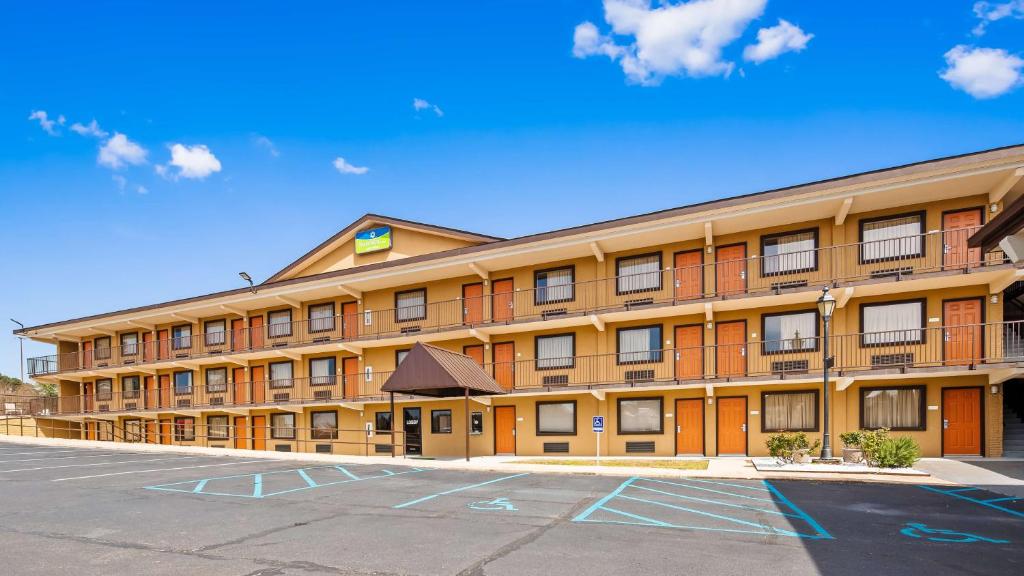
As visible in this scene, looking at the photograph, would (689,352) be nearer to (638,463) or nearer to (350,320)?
(638,463)

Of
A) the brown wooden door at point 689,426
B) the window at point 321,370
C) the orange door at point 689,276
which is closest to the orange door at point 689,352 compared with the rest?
the brown wooden door at point 689,426

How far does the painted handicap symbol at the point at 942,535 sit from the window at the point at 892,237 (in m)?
11.1

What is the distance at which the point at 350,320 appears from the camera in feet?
91.8

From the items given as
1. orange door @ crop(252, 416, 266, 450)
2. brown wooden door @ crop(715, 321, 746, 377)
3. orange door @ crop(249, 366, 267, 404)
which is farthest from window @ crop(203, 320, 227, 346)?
brown wooden door @ crop(715, 321, 746, 377)

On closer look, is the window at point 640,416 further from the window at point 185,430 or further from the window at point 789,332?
the window at point 185,430

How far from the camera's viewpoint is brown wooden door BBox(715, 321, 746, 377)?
20328 millimetres

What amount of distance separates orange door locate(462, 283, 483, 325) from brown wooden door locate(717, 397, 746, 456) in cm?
1001

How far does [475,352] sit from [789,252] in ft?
41.2

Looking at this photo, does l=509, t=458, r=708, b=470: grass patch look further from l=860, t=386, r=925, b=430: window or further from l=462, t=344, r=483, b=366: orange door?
l=462, t=344, r=483, b=366: orange door

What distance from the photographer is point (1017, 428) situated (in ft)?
61.0

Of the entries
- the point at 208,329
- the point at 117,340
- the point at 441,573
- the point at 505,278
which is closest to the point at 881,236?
the point at 505,278

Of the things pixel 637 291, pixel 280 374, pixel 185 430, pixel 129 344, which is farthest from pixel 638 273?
pixel 129 344

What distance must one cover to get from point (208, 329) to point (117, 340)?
8.10 m

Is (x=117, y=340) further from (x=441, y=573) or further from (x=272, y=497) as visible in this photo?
(x=441, y=573)
